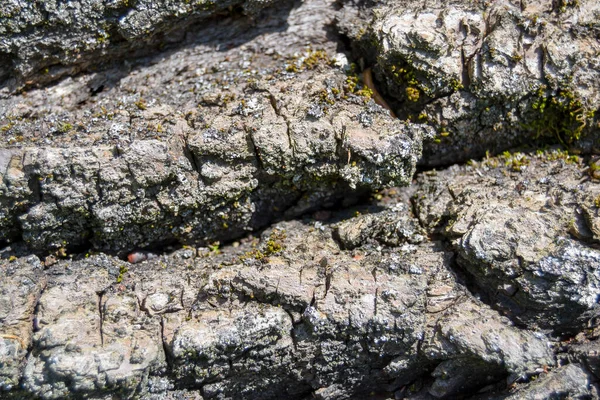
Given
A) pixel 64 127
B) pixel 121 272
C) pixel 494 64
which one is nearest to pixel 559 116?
pixel 494 64

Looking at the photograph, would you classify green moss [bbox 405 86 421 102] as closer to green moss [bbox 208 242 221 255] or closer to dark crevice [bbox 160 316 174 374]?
green moss [bbox 208 242 221 255]

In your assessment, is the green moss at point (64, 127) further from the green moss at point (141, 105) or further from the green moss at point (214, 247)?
the green moss at point (214, 247)

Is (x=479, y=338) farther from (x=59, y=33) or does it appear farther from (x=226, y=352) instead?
(x=59, y=33)

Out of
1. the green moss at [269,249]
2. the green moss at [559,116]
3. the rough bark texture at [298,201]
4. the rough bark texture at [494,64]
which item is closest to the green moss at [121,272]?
the rough bark texture at [298,201]

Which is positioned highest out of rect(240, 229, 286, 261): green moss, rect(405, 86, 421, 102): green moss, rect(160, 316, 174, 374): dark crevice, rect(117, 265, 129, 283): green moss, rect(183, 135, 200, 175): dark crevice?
rect(405, 86, 421, 102): green moss

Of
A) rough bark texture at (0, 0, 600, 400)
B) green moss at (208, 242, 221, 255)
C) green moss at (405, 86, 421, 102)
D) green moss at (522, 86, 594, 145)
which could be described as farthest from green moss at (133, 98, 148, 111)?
green moss at (522, 86, 594, 145)

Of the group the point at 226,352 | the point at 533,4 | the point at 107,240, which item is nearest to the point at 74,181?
the point at 107,240

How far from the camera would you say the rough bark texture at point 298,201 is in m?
5.28

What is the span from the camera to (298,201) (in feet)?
20.5

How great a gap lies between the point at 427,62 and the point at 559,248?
7.52ft

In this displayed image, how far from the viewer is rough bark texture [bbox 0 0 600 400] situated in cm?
528

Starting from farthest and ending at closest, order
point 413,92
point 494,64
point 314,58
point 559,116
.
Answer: point 314,58
point 559,116
point 413,92
point 494,64

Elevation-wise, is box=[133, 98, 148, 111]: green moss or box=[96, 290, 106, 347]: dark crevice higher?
box=[133, 98, 148, 111]: green moss

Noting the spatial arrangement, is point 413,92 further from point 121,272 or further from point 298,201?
point 121,272
